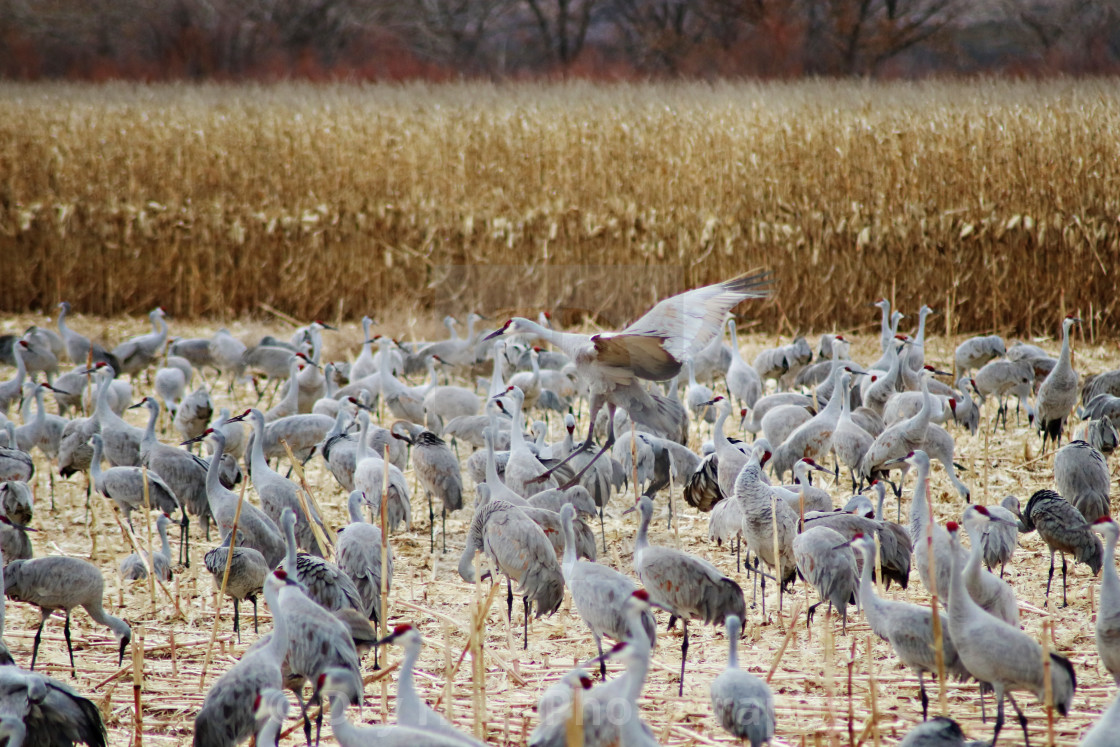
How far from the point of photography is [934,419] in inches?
274

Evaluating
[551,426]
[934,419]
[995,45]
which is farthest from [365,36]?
[934,419]

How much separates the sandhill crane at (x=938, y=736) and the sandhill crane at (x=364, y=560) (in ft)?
7.16

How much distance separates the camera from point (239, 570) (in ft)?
14.9

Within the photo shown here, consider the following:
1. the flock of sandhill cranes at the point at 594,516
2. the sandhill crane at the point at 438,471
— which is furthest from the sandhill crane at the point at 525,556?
the sandhill crane at the point at 438,471

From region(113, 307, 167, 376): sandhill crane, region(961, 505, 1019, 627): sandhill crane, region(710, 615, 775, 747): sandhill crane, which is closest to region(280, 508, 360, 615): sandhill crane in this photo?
region(710, 615, 775, 747): sandhill crane

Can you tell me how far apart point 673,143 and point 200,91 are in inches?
281

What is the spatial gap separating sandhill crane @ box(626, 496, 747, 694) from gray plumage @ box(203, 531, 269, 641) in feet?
5.10

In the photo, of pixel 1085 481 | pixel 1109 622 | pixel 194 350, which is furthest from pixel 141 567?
pixel 194 350

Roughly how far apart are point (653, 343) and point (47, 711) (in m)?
3.07

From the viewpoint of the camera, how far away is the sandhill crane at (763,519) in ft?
15.8

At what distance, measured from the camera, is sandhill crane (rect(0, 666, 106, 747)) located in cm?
320

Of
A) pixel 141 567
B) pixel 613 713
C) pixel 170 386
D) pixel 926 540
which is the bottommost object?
pixel 141 567

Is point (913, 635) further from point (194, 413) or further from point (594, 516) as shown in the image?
point (194, 413)

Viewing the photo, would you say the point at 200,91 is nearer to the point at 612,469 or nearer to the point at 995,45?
the point at 612,469
